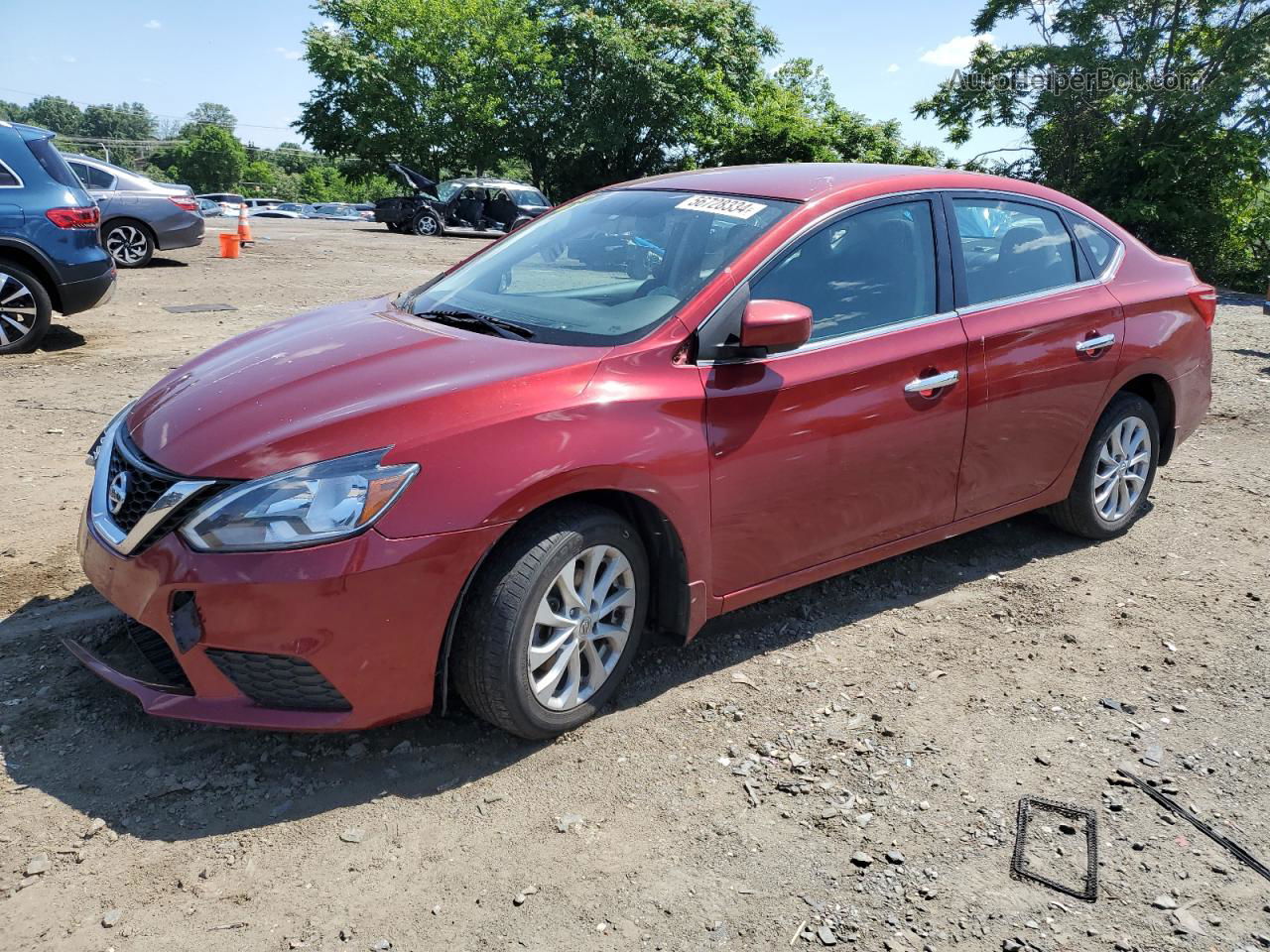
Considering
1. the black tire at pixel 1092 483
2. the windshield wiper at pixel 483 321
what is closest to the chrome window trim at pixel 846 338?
the windshield wiper at pixel 483 321

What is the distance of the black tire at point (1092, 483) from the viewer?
15.8ft

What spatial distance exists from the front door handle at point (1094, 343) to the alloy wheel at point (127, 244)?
13616 millimetres

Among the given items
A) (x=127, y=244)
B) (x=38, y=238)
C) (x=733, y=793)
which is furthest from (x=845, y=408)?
(x=127, y=244)

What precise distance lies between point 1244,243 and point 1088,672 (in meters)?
20.8

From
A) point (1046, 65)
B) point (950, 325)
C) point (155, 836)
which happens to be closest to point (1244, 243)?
point (1046, 65)

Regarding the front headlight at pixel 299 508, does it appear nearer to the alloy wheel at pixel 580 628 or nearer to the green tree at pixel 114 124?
the alloy wheel at pixel 580 628

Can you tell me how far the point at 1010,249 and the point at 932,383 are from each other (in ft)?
3.05

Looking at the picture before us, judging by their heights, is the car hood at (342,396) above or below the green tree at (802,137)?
below

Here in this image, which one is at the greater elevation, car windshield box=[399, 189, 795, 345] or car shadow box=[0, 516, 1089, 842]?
car windshield box=[399, 189, 795, 345]

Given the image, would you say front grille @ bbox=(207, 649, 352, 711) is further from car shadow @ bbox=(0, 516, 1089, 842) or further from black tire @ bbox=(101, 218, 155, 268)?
black tire @ bbox=(101, 218, 155, 268)

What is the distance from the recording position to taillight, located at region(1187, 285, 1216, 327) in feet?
16.8

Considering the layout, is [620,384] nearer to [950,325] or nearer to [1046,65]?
[950,325]

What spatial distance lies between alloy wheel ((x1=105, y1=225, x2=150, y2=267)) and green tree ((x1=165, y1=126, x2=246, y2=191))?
9397 cm

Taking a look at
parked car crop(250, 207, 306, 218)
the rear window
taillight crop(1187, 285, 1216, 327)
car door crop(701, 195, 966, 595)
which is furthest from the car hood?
parked car crop(250, 207, 306, 218)
